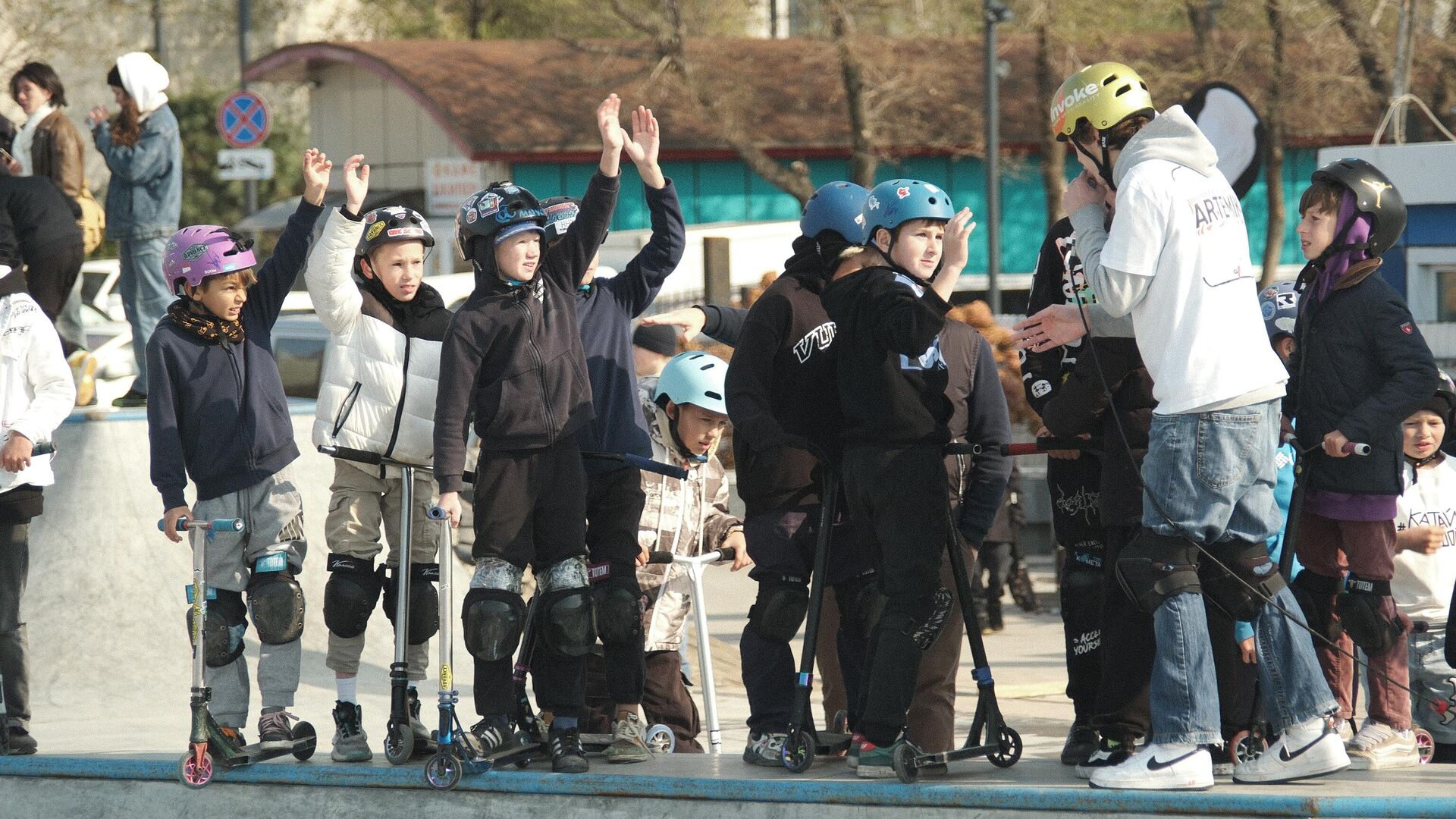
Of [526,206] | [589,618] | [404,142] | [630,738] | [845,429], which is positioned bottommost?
[630,738]

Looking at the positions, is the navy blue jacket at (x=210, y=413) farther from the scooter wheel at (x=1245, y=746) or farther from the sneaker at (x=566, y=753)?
the scooter wheel at (x=1245, y=746)

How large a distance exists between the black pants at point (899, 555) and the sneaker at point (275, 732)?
6.65 ft

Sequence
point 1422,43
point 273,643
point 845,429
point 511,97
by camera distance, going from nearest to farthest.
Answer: point 845,429 → point 273,643 → point 1422,43 → point 511,97

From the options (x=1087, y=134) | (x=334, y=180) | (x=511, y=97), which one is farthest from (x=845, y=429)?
(x=334, y=180)

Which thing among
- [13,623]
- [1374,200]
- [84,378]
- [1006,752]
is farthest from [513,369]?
[84,378]

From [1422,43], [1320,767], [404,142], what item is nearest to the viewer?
[1320,767]

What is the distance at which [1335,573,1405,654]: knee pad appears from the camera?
5555mm

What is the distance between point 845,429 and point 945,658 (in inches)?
33.1

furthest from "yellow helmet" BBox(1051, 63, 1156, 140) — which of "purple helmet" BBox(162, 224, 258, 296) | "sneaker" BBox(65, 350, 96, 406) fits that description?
"sneaker" BBox(65, 350, 96, 406)

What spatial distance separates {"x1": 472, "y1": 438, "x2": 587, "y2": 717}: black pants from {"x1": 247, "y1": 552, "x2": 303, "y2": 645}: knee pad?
0.72 m

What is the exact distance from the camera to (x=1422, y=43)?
21.5 meters

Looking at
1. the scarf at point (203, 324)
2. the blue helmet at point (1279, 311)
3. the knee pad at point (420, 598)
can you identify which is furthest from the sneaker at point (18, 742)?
the blue helmet at point (1279, 311)

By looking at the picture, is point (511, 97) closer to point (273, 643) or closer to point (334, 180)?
point (334, 180)

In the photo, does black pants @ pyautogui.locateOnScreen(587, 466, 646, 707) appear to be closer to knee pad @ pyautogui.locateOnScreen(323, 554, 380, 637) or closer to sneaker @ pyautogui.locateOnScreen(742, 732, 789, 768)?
sneaker @ pyautogui.locateOnScreen(742, 732, 789, 768)
